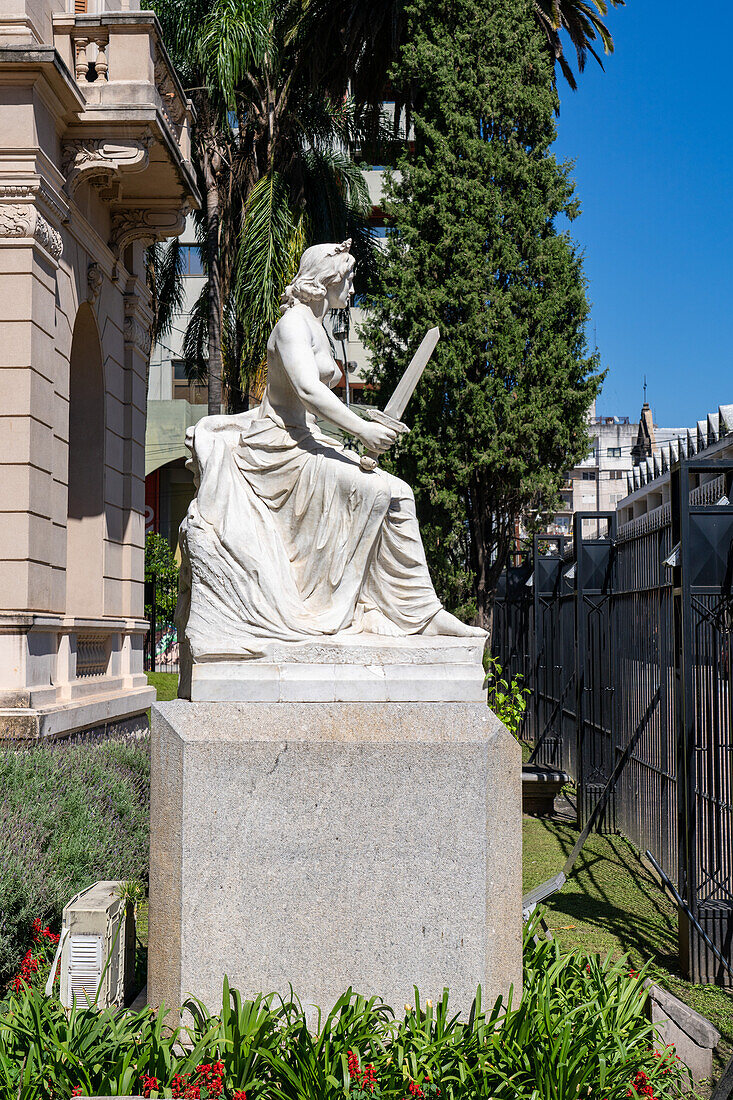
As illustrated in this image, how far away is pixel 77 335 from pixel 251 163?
10.8m

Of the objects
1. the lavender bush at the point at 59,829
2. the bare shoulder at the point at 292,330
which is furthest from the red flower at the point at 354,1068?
the bare shoulder at the point at 292,330

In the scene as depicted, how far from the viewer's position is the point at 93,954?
14.5 feet

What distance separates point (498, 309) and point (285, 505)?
11.2 metres

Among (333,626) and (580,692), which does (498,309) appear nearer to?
(580,692)

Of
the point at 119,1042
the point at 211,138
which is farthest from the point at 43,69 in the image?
the point at 211,138

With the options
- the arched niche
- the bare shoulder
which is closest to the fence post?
the bare shoulder

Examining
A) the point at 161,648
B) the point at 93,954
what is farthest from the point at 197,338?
the point at 93,954

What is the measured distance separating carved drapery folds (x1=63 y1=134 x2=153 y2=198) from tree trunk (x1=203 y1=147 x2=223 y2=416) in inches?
363

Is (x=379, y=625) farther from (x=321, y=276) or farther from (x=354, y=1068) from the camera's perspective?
(x=354, y=1068)

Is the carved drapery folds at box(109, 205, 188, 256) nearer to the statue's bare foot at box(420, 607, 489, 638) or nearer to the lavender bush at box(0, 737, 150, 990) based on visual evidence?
the lavender bush at box(0, 737, 150, 990)

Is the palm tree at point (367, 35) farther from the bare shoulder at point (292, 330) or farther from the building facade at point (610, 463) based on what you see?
the building facade at point (610, 463)

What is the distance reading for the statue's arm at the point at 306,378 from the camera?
→ 4.70m

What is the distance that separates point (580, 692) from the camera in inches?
412

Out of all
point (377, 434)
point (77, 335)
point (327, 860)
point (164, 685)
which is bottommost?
point (164, 685)
